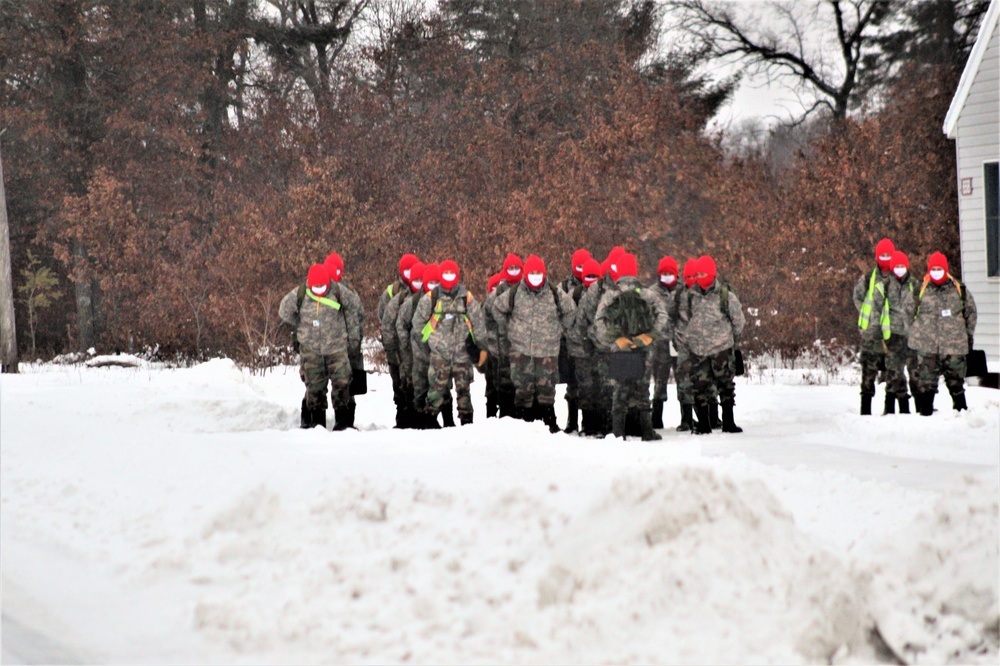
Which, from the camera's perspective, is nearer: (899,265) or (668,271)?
(899,265)

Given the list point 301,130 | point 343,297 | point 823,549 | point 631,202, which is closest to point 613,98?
point 631,202

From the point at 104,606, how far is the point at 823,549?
11.3ft

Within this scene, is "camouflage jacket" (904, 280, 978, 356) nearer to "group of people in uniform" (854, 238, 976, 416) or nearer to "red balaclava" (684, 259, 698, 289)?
"group of people in uniform" (854, 238, 976, 416)

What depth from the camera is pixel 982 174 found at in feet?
55.4

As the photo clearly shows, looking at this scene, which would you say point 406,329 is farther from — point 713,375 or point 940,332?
point 940,332

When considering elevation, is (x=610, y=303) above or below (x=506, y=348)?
above

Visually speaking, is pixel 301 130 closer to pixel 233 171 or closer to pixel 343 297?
pixel 233 171

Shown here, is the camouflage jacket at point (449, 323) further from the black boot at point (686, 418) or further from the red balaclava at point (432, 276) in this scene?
the black boot at point (686, 418)

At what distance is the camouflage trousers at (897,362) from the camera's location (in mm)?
12719

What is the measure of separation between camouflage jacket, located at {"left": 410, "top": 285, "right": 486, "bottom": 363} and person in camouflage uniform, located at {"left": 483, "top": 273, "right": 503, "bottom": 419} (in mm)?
277

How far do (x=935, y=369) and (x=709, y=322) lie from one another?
2625mm

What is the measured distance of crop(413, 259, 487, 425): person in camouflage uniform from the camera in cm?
1198

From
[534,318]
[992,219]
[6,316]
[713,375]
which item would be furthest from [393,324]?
[6,316]

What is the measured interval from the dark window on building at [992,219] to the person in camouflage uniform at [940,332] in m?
4.74
